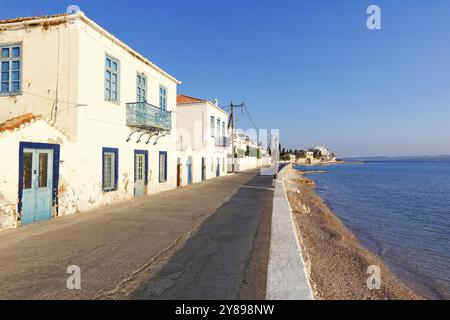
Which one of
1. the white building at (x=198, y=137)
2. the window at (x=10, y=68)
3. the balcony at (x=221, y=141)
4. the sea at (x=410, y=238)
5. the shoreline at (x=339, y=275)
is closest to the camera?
the shoreline at (x=339, y=275)

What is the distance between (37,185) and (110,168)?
11.5 ft

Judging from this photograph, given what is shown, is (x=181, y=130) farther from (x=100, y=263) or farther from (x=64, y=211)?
(x=100, y=263)

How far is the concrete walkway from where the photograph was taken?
150 inches

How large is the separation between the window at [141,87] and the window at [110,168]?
334 centimetres

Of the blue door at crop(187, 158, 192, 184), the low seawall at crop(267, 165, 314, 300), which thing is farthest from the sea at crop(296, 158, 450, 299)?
the blue door at crop(187, 158, 192, 184)

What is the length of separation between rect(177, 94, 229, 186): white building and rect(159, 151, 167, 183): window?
334 cm

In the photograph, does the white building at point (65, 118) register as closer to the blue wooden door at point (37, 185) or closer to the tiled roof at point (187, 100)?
the blue wooden door at point (37, 185)

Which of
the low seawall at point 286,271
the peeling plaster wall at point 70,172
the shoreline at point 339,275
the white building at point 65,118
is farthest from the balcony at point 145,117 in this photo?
the low seawall at point 286,271

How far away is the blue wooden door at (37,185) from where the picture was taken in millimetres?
7859

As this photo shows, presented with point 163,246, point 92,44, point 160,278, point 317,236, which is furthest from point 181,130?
point 160,278

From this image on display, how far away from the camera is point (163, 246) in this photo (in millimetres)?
5859

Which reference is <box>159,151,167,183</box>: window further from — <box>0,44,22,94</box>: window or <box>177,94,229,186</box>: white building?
<box>0,44,22,94</box>: window
